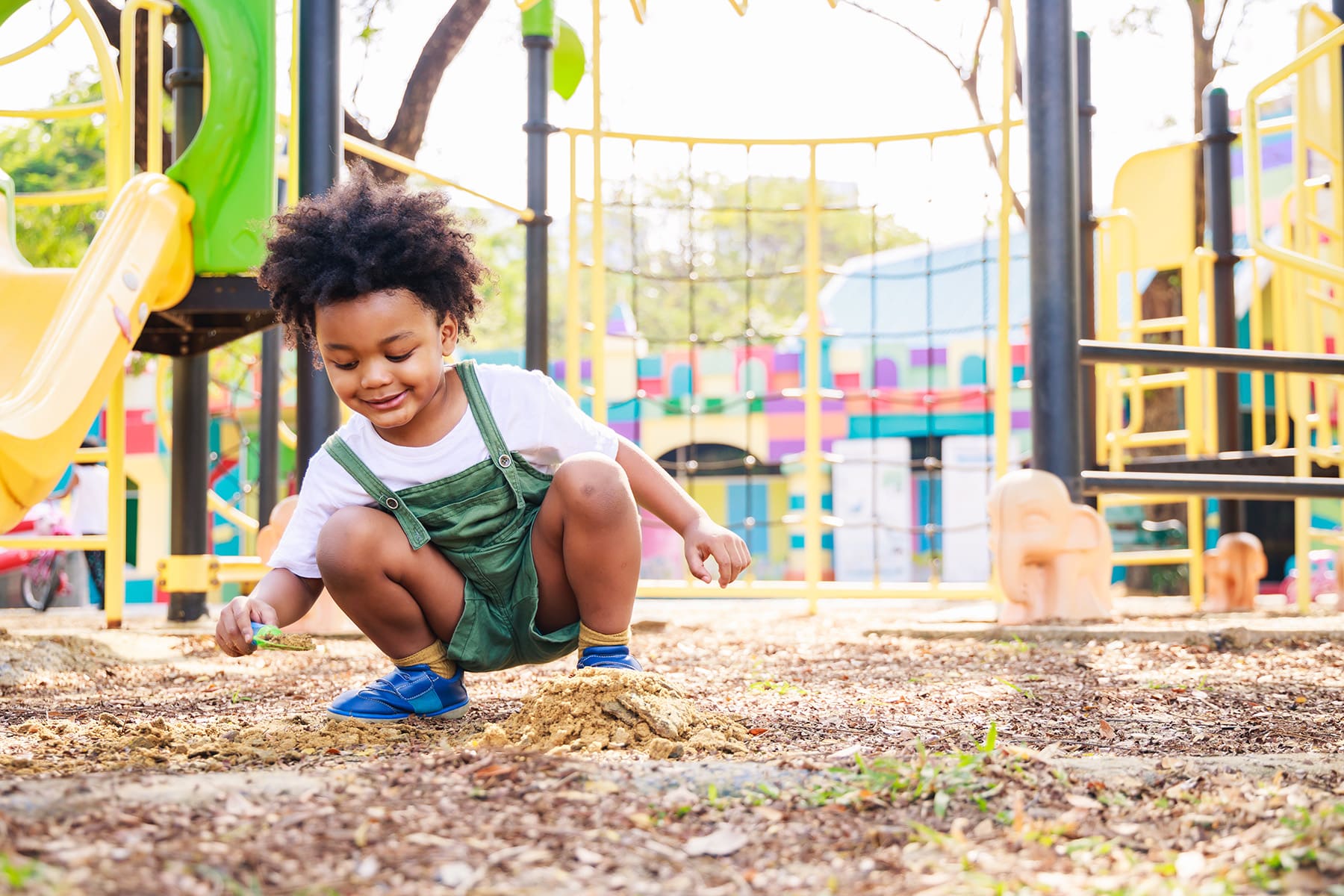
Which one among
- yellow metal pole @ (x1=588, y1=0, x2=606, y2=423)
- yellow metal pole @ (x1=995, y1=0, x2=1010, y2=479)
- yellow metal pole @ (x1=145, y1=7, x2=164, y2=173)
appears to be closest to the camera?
yellow metal pole @ (x1=145, y1=7, x2=164, y2=173)

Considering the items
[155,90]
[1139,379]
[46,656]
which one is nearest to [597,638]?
[46,656]

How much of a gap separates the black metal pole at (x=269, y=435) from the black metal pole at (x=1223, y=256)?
14.2 ft

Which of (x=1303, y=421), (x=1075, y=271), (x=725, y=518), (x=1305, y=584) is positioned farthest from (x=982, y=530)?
(x=1075, y=271)

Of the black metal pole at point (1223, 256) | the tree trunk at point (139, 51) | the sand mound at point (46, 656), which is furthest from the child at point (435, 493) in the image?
the black metal pole at point (1223, 256)

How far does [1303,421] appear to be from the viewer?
502cm

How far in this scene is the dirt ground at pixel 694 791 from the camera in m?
1.11

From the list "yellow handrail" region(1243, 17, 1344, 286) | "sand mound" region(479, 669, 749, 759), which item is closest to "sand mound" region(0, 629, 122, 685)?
"sand mound" region(479, 669, 749, 759)

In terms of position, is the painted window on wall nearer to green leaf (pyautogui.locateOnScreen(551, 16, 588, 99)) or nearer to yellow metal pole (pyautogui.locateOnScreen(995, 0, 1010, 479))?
yellow metal pole (pyautogui.locateOnScreen(995, 0, 1010, 479))

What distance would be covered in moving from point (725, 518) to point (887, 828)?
12.7m

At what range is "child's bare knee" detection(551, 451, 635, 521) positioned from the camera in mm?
2113

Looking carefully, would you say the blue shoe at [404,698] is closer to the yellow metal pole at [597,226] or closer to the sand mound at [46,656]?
the sand mound at [46,656]

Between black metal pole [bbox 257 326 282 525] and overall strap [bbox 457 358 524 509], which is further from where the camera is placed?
black metal pole [bbox 257 326 282 525]

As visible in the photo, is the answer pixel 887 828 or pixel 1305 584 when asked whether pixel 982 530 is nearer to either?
pixel 1305 584

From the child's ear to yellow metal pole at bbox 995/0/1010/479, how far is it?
3.15 m
